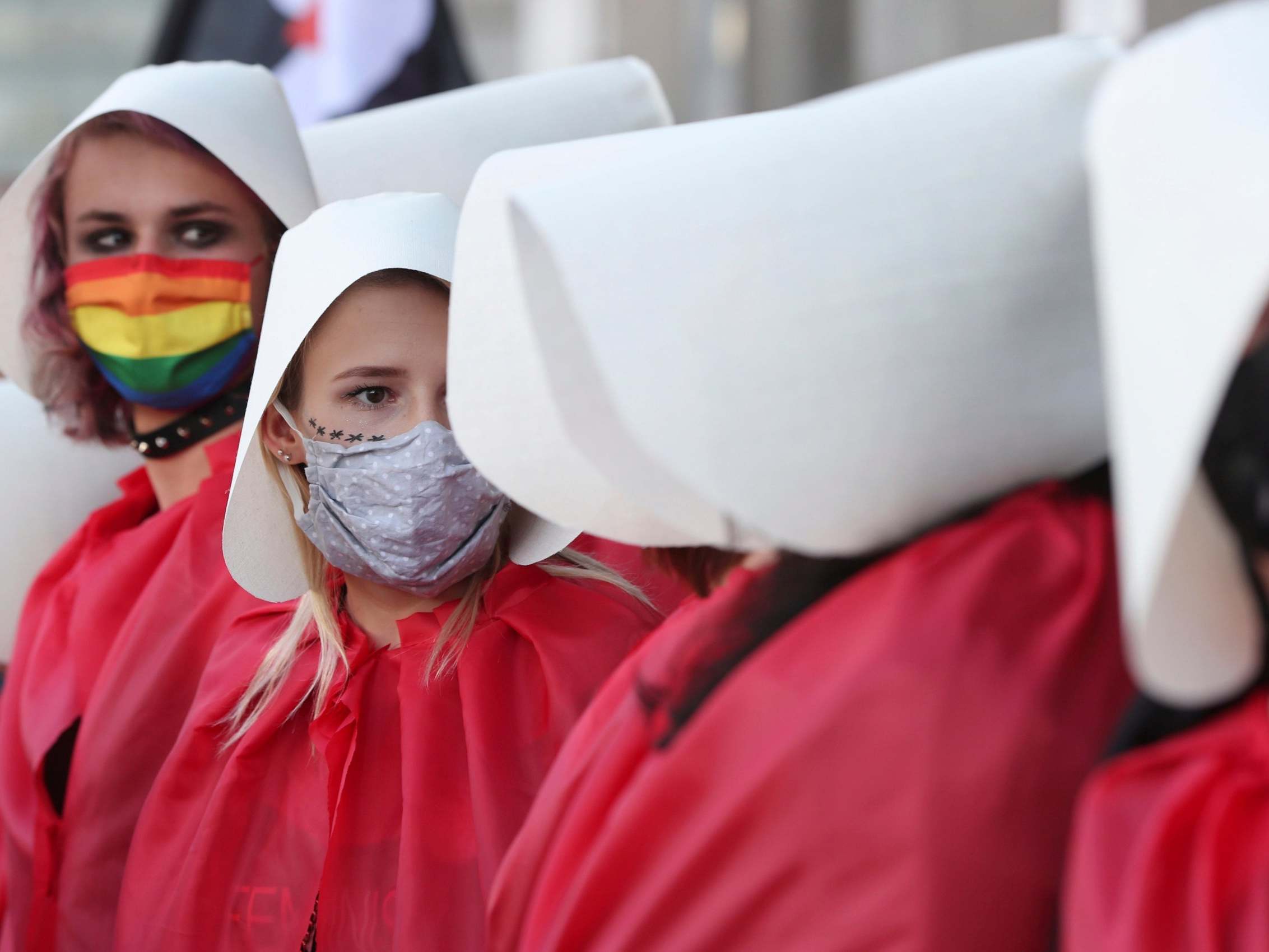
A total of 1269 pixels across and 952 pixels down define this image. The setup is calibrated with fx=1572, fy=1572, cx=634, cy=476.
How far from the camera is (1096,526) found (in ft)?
4.80

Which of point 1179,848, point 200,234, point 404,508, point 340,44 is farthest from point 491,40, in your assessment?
point 1179,848

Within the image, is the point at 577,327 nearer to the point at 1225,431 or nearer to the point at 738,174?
the point at 738,174

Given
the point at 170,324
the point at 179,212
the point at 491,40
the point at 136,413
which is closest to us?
the point at 170,324

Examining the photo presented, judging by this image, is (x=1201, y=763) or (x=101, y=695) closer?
(x=1201, y=763)

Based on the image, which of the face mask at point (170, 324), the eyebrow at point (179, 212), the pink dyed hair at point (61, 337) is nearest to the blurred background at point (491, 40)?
the pink dyed hair at point (61, 337)

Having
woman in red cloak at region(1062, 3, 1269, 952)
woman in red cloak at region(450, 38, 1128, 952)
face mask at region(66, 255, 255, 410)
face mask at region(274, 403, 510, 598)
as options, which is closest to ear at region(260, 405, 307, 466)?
face mask at region(274, 403, 510, 598)

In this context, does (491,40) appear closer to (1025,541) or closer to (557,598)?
(557,598)

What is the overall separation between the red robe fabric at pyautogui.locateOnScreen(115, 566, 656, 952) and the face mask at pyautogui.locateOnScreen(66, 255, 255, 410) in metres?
0.80

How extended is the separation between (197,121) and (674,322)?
6.79 ft

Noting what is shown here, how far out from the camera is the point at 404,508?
237cm

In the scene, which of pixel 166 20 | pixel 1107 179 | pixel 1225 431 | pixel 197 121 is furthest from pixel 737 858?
pixel 166 20

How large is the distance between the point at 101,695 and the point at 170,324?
2.42 ft

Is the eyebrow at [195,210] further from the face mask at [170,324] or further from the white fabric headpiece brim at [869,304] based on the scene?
the white fabric headpiece brim at [869,304]

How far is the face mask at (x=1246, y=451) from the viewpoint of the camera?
1.26 m
